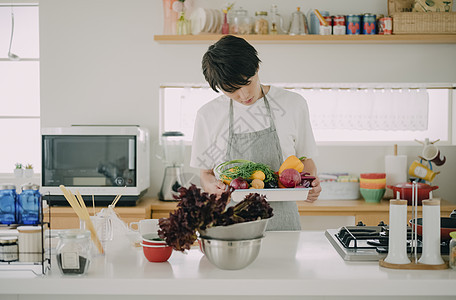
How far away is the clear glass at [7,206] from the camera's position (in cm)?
168

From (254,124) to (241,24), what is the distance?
61.5 inches

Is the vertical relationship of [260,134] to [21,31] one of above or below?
below

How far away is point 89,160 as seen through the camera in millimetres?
3588

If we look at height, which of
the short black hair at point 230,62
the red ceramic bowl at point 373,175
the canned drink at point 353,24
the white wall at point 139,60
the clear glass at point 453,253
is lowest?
the clear glass at point 453,253

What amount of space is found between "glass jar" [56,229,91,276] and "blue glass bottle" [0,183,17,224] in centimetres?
25

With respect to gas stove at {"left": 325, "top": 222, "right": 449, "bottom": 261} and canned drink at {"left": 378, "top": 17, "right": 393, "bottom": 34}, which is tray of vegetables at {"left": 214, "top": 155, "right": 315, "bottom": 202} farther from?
canned drink at {"left": 378, "top": 17, "right": 393, "bottom": 34}

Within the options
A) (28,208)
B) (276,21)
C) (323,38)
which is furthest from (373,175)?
(28,208)

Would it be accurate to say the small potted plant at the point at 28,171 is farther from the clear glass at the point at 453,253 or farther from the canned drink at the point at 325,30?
the clear glass at the point at 453,253

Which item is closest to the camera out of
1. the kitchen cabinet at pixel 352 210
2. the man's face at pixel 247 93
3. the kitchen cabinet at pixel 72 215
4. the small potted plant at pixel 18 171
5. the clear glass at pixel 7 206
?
the clear glass at pixel 7 206

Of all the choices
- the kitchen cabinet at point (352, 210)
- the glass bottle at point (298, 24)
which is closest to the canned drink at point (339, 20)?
the glass bottle at point (298, 24)

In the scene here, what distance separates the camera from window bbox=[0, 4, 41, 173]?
4301mm

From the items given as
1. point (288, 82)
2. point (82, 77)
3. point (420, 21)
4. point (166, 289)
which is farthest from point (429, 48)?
point (166, 289)

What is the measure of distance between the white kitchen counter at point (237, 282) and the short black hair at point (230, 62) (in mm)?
816

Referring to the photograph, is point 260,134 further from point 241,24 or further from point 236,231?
point 241,24
